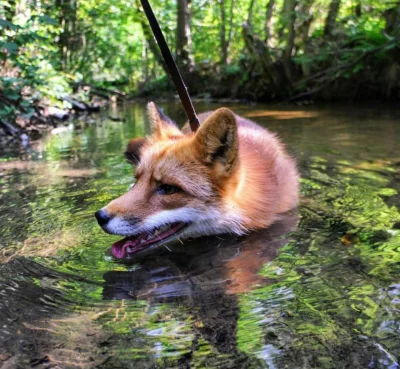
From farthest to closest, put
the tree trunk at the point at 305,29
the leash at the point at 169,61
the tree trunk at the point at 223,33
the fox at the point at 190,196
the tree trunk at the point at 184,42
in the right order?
the tree trunk at the point at 223,33 < the tree trunk at the point at 184,42 < the tree trunk at the point at 305,29 < the leash at the point at 169,61 < the fox at the point at 190,196

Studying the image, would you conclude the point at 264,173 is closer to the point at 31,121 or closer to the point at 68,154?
the point at 68,154

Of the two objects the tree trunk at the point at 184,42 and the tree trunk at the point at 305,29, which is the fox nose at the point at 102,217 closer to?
the tree trunk at the point at 305,29

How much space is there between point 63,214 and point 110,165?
256cm

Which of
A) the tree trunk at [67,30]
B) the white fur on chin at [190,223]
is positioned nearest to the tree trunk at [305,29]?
the tree trunk at [67,30]

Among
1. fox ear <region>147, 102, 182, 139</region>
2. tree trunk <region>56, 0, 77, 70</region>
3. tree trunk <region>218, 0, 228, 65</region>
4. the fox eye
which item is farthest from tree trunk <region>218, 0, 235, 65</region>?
the fox eye

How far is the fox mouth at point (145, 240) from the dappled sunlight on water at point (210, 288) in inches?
4.4

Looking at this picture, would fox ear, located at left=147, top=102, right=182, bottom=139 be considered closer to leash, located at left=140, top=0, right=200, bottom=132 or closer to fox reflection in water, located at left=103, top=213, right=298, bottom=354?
leash, located at left=140, top=0, right=200, bottom=132

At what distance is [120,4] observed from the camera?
82.2 feet

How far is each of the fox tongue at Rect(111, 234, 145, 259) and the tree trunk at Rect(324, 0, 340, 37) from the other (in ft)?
51.0

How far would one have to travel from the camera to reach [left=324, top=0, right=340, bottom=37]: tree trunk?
17297mm

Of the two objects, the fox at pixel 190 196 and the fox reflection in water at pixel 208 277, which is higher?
the fox at pixel 190 196

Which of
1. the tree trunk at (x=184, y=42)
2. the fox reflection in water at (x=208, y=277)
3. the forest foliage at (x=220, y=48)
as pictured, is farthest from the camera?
the tree trunk at (x=184, y=42)

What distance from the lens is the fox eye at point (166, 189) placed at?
3822mm

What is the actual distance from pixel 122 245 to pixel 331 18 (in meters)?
16.4
